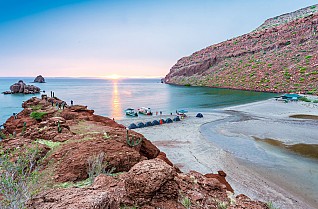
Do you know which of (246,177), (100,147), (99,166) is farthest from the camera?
(246,177)

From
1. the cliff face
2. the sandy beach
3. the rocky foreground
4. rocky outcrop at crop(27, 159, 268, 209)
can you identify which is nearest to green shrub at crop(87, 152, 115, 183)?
the rocky foreground

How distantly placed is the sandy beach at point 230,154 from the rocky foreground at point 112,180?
5.18 meters

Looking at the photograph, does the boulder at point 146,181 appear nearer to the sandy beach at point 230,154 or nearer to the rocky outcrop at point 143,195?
the rocky outcrop at point 143,195

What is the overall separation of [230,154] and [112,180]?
12088 mm

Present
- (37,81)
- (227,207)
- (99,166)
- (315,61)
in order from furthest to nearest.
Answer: (37,81), (315,61), (99,166), (227,207)

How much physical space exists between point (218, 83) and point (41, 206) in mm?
86179

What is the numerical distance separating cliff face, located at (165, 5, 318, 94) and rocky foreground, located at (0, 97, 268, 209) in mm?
55180

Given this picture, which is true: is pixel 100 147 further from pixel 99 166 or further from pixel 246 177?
pixel 246 177

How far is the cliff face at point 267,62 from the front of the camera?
5859 cm

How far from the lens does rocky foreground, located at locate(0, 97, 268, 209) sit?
A: 12.7 feet

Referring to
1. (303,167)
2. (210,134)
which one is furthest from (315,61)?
(303,167)

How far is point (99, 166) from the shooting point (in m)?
5.90

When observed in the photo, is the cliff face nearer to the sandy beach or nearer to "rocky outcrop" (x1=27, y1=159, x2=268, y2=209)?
the sandy beach

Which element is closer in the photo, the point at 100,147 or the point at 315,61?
the point at 100,147
